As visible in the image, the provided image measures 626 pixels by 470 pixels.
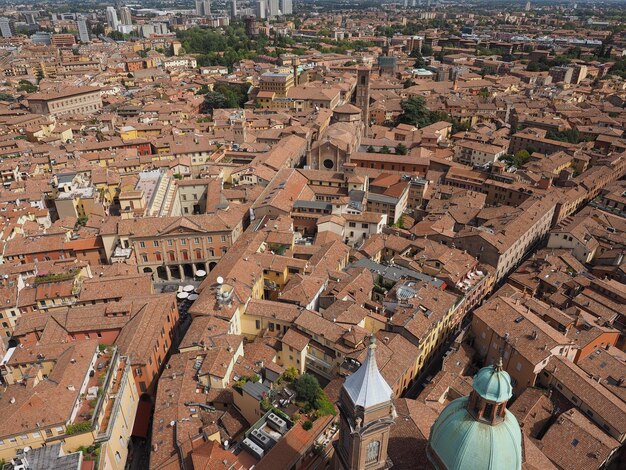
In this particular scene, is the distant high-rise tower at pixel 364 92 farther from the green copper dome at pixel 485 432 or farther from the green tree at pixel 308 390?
the green copper dome at pixel 485 432

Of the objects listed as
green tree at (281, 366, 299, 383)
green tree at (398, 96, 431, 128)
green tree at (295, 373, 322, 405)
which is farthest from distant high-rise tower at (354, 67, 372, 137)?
green tree at (295, 373, 322, 405)

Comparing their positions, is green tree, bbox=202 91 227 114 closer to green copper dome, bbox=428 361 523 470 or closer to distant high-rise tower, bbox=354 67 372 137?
distant high-rise tower, bbox=354 67 372 137

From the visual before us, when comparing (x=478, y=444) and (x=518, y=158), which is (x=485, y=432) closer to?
(x=478, y=444)

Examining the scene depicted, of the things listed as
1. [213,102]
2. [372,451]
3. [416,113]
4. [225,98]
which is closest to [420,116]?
[416,113]

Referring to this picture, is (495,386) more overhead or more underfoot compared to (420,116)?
more overhead

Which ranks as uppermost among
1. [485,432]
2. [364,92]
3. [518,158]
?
[485,432]

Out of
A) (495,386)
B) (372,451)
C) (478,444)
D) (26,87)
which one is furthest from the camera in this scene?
(26,87)

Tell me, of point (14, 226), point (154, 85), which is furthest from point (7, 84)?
point (14, 226)

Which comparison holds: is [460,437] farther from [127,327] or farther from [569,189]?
[569,189]
